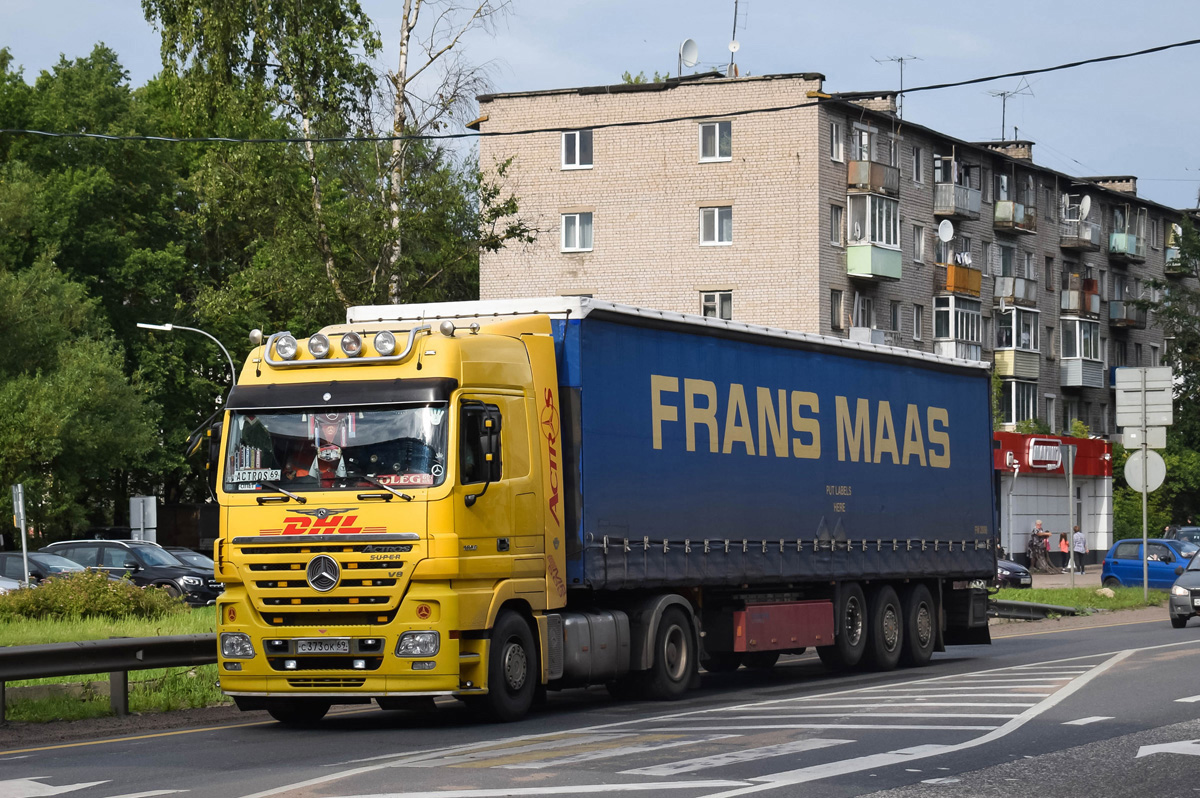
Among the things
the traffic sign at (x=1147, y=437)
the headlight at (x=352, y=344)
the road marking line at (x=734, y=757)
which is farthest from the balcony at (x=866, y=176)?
the road marking line at (x=734, y=757)

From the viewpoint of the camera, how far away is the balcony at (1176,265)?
84438 millimetres

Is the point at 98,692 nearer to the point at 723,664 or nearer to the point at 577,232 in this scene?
the point at 723,664

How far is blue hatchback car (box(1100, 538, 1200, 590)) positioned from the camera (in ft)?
132

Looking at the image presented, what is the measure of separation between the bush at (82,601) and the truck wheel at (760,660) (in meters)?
8.59

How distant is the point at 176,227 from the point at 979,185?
3188 cm

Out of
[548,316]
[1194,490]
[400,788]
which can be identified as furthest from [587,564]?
[1194,490]

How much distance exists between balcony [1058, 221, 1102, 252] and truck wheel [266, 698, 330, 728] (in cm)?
6628

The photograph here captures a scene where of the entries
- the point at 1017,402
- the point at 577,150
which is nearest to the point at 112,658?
the point at 577,150

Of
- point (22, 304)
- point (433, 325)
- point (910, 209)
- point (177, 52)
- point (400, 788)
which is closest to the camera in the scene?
point (400, 788)

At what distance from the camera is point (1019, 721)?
13.0 meters

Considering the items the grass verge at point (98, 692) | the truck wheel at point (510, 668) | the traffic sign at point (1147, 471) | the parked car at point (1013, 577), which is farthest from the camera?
the parked car at point (1013, 577)

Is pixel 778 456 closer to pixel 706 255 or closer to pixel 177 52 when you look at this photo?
pixel 177 52

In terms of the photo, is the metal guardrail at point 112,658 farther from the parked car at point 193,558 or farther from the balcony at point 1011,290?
the balcony at point 1011,290

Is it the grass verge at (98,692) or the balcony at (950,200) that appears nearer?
the grass verge at (98,692)
